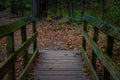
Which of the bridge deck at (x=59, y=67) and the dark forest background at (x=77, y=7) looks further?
the dark forest background at (x=77, y=7)

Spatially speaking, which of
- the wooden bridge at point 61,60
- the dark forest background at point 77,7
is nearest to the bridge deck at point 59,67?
the wooden bridge at point 61,60

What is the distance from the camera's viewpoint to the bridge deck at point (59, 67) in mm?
5656

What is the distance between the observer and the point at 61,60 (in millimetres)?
7242

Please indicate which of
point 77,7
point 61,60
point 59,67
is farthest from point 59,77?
point 77,7

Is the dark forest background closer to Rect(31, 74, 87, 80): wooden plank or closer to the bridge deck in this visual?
the bridge deck

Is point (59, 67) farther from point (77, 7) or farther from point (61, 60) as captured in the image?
point (77, 7)

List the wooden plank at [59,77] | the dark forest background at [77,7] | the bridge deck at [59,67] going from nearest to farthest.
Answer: the wooden plank at [59,77] → the bridge deck at [59,67] → the dark forest background at [77,7]

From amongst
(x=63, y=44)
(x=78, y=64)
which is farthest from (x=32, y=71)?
(x=63, y=44)

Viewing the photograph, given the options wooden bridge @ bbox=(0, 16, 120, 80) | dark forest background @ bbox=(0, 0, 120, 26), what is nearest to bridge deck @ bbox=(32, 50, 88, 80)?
wooden bridge @ bbox=(0, 16, 120, 80)

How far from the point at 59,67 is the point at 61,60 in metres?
0.78

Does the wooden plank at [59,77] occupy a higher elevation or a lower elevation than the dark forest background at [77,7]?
lower

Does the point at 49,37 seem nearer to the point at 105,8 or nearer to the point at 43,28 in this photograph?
the point at 43,28

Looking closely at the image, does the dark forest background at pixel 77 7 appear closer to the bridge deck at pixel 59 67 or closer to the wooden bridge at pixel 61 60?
the bridge deck at pixel 59 67

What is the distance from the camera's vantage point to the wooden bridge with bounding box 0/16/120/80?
3.33 m
